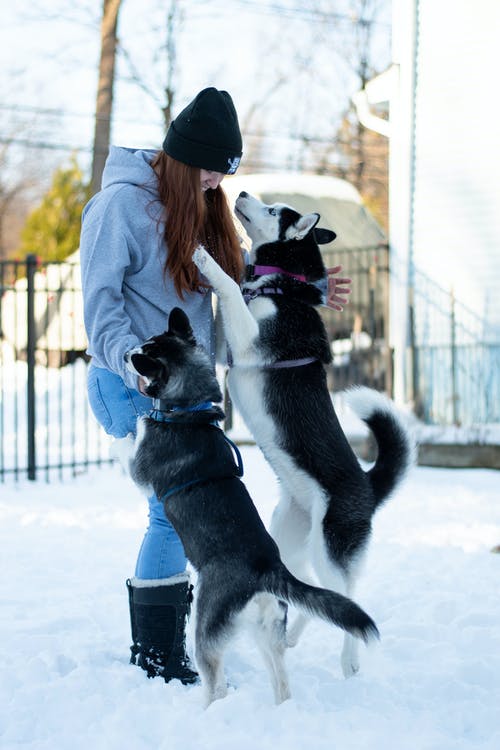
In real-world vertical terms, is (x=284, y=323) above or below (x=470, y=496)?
above

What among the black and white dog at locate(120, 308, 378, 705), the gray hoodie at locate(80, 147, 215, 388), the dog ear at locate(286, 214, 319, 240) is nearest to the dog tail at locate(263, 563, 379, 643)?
the black and white dog at locate(120, 308, 378, 705)

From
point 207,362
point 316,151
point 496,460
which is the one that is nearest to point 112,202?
point 207,362

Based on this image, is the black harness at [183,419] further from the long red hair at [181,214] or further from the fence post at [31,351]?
the fence post at [31,351]

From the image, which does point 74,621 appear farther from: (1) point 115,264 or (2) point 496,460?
(2) point 496,460

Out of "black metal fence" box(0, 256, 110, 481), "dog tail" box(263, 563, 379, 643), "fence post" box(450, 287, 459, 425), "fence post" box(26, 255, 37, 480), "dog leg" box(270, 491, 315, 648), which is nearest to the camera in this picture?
"dog tail" box(263, 563, 379, 643)

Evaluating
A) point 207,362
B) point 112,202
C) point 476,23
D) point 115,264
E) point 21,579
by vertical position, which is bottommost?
point 21,579

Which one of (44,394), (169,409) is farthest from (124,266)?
(44,394)

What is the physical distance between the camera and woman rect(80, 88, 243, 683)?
2.83 m

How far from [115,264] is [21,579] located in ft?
7.95

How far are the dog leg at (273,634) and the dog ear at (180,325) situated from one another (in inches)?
36.8

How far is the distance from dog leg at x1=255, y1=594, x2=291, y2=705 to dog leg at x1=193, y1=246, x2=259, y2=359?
41.4 inches

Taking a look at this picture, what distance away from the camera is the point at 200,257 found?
288cm

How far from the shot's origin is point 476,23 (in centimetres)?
928

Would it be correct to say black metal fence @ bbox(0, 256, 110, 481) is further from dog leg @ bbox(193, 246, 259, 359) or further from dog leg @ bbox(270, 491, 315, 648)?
dog leg @ bbox(270, 491, 315, 648)
